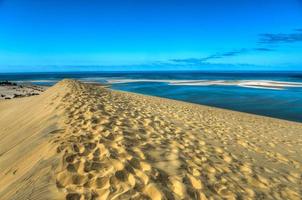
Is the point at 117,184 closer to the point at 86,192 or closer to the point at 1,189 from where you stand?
the point at 86,192

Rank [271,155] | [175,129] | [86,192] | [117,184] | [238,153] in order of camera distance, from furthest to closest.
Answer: [175,129], [271,155], [238,153], [117,184], [86,192]

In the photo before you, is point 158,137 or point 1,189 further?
point 158,137

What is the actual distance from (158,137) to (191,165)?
1750 mm

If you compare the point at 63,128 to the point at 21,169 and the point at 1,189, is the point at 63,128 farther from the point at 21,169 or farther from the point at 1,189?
the point at 1,189

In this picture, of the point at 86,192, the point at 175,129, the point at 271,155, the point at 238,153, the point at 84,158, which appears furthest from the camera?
the point at 175,129

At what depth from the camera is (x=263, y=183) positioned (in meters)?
5.64

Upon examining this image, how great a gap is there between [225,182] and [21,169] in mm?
3459

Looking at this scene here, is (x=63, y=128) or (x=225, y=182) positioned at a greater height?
(x=63, y=128)

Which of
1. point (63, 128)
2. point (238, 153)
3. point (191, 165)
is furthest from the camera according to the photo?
point (238, 153)

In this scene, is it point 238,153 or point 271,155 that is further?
point 271,155

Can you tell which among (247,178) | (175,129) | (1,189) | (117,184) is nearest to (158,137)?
(175,129)

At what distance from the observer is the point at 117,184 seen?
4.28 metres

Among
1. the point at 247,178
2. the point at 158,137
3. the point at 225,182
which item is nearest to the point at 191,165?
the point at 225,182

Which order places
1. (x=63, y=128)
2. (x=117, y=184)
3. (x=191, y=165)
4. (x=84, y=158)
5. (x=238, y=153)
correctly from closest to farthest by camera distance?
(x=117, y=184) → (x=84, y=158) → (x=191, y=165) → (x=63, y=128) → (x=238, y=153)
